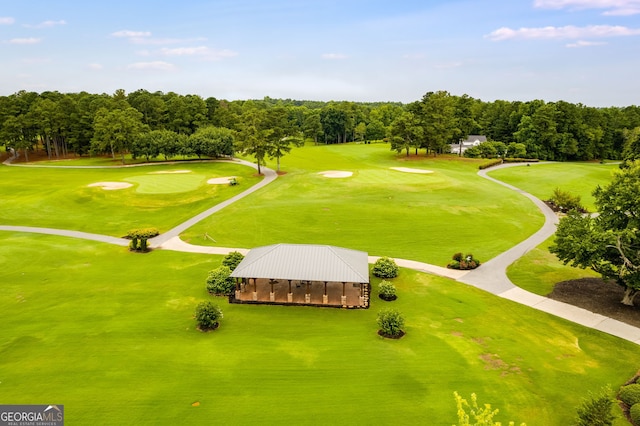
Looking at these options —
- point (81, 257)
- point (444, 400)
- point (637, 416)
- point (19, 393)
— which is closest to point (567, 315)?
point (637, 416)

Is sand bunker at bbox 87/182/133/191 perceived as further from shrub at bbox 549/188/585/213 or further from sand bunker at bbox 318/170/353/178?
shrub at bbox 549/188/585/213

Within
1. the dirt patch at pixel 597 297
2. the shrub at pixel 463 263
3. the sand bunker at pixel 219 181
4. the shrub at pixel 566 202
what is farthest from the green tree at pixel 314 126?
the dirt patch at pixel 597 297

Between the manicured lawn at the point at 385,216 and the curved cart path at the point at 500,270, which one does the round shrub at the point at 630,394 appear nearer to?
the curved cart path at the point at 500,270

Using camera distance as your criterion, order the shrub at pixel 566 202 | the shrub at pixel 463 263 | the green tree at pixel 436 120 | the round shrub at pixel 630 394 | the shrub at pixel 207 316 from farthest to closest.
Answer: the green tree at pixel 436 120 → the shrub at pixel 566 202 → the shrub at pixel 463 263 → the shrub at pixel 207 316 → the round shrub at pixel 630 394

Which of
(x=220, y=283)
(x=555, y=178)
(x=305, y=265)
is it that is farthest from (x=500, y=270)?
(x=555, y=178)

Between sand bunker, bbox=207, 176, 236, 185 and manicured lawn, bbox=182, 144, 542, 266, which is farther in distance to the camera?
sand bunker, bbox=207, 176, 236, 185

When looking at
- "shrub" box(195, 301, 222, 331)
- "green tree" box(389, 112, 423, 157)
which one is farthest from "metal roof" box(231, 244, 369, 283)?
"green tree" box(389, 112, 423, 157)
